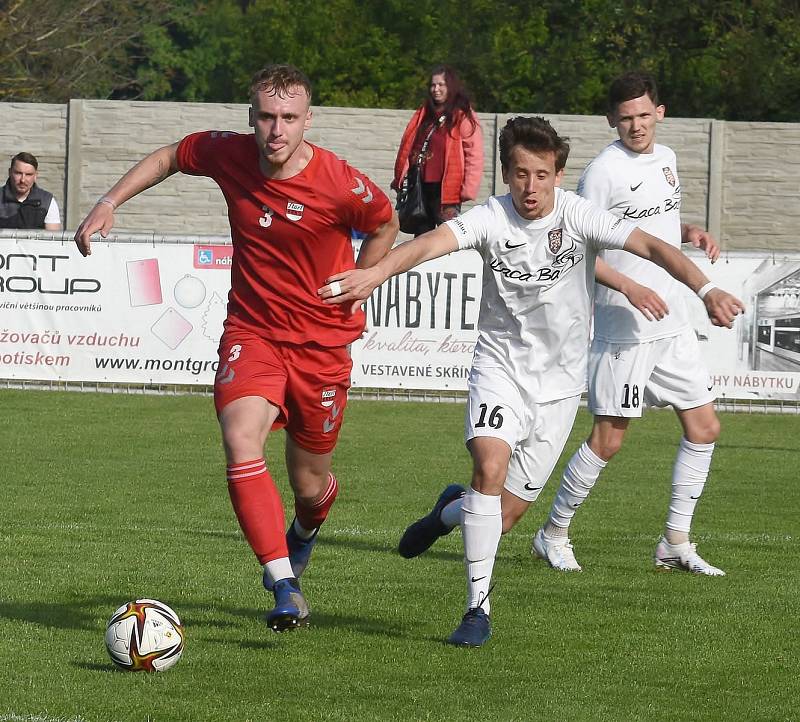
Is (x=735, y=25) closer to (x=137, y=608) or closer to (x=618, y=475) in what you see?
(x=618, y=475)

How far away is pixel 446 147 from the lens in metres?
14.2

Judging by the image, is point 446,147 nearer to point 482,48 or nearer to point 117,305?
point 117,305

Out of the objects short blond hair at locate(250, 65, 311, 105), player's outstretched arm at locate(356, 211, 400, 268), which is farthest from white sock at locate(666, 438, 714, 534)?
short blond hair at locate(250, 65, 311, 105)

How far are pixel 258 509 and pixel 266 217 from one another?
1152mm

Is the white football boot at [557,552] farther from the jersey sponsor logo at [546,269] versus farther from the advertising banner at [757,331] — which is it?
the advertising banner at [757,331]

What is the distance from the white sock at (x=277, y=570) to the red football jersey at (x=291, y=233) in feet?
2.96

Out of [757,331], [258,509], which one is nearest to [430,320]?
[757,331]

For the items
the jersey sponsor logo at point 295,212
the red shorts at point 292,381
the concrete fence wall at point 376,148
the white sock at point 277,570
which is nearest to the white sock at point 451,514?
the red shorts at point 292,381

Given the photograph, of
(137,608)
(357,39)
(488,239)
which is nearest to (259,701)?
(137,608)

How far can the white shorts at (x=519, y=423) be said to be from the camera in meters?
6.15

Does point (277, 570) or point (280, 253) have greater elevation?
point (280, 253)

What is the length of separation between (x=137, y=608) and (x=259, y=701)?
2.26 feet

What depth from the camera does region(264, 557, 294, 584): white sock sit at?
5.68m

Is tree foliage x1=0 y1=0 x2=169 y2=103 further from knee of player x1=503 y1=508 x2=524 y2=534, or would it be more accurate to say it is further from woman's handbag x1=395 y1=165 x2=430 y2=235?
knee of player x1=503 y1=508 x2=524 y2=534
